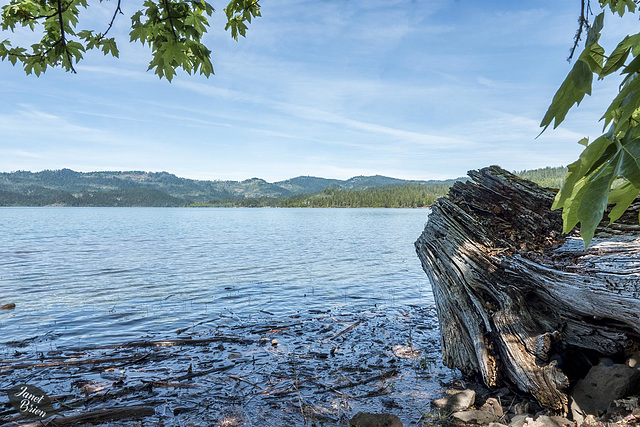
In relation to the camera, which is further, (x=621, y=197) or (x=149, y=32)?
(x=149, y=32)

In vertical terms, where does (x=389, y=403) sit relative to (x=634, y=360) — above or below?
below

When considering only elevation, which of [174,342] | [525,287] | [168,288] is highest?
[525,287]

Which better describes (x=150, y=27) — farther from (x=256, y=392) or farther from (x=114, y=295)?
(x=114, y=295)

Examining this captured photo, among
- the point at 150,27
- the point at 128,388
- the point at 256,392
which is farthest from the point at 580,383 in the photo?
the point at 128,388

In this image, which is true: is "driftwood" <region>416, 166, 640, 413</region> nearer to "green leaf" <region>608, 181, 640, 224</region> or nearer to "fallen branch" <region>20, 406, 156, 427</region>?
"green leaf" <region>608, 181, 640, 224</region>

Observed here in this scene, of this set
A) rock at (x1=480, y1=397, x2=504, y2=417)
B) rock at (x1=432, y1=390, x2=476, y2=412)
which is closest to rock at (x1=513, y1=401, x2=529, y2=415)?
rock at (x1=480, y1=397, x2=504, y2=417)

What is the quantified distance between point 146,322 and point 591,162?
50.9 feet

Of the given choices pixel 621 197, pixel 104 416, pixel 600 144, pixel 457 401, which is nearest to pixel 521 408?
pixel 457 401

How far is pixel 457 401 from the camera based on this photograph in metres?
7.34

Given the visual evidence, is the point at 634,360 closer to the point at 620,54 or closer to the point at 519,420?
the point at 519,420

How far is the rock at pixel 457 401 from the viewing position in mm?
7164

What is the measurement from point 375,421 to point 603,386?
11.4 ft

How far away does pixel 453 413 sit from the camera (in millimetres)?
6953

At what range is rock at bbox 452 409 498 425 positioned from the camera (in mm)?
6431
